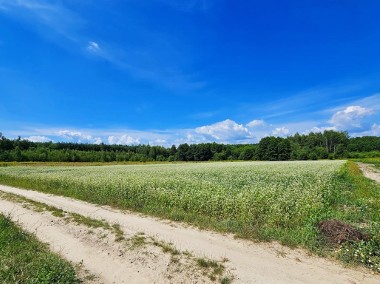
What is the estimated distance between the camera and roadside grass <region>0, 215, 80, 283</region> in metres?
6.57

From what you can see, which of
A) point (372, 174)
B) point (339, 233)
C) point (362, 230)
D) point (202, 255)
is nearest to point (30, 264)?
point (202, 255)

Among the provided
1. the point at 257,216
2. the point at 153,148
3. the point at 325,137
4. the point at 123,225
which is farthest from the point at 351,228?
the point at 325,137

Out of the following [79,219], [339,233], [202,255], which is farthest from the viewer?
[79,219]

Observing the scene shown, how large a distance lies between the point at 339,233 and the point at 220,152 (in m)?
134

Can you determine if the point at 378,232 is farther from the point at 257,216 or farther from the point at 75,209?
the point at 75,209

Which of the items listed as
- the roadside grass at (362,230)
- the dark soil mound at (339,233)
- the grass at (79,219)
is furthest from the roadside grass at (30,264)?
the dark soil mound at (339,233)

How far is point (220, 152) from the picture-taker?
143250 millimetres

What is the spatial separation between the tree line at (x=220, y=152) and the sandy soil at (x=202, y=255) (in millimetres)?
116447

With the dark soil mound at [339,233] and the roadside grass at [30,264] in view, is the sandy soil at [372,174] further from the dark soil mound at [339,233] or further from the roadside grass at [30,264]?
the roadside grass at [30,264]

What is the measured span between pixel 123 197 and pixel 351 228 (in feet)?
44.2

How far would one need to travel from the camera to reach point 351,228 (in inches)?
376

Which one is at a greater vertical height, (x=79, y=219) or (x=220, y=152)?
(x=220, y=152)

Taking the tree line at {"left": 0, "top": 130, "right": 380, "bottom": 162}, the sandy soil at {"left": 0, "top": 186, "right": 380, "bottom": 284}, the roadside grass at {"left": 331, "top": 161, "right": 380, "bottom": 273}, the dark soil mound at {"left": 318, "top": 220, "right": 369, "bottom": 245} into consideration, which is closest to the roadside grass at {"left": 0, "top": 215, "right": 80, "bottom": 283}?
the sandy soil at {"left": 0, "top": 186, "right": 380, "bottom": 284}

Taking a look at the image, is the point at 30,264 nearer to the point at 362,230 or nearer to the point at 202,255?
the point at 202,255
